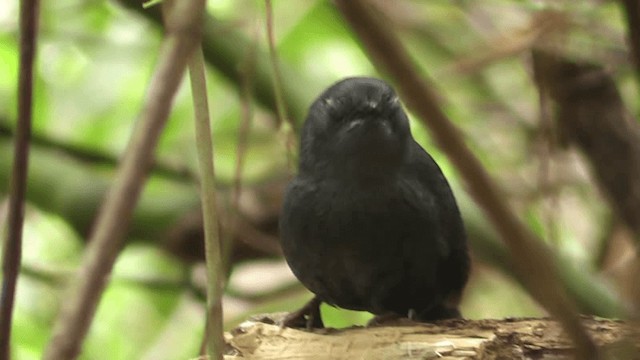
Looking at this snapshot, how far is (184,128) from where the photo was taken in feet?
7.54

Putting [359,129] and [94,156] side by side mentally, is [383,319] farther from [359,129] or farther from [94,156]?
[94,156]

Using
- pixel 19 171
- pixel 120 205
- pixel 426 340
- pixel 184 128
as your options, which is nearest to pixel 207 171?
pixel 19 171

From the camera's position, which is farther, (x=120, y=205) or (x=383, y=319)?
(x=383, y=319)

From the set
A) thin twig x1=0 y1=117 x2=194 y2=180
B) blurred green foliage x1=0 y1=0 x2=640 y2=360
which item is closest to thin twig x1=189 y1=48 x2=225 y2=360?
blurred green foliage x1=0 y1=0 x2=640 y2=360

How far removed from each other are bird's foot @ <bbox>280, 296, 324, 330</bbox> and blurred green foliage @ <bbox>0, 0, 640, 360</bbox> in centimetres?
63

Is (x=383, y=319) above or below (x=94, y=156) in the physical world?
below

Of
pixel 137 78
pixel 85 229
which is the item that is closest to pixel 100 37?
pixel 137 78

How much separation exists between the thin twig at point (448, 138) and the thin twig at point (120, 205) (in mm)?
89

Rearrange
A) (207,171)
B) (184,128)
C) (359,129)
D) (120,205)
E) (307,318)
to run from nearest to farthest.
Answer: (120,205) → (207,171) → (359,129) → (307,318) → (184,128)

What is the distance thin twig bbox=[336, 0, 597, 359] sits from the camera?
516 millimetres

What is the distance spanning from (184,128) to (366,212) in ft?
3.91

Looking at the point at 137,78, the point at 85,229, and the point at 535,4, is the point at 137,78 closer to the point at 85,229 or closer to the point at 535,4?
the point at 85,229

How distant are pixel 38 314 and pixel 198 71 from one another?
1.47m

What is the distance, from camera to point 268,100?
6.75 ft
